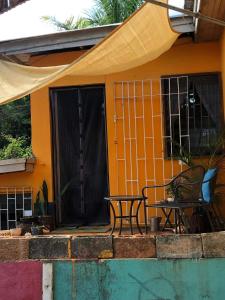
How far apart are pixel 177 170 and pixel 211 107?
3.39 ft

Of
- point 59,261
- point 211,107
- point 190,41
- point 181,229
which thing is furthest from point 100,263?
point 190,41

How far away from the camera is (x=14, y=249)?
4090 mm

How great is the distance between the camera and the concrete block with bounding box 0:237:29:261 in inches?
160

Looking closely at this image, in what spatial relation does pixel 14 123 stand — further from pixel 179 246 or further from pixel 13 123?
pixel 179 246

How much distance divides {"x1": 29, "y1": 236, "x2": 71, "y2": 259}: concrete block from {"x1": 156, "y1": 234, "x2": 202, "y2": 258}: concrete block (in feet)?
2.61

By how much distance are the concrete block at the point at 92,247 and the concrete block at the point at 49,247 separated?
7cm

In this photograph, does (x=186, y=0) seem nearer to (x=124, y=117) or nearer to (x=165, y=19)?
(x=165, y=19)

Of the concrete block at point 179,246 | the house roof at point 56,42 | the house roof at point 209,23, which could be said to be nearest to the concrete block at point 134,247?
the concrete block at point 179,246

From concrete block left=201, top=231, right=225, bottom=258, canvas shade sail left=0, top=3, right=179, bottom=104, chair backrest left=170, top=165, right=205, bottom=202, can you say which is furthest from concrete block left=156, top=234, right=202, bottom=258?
chair backrest left=170, top=165, right=205, bottom=202

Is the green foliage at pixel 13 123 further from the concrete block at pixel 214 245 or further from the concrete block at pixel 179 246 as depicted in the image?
the concrete block at pixel 214 245

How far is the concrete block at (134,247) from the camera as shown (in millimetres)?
3840

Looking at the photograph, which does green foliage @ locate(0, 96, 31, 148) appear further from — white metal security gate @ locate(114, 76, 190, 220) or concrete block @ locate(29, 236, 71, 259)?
concrete block @ locate(29, 236, 71, 259)

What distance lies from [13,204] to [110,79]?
2470mm

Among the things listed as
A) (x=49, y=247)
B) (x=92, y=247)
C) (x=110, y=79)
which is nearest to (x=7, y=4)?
(x=110, y=79)
